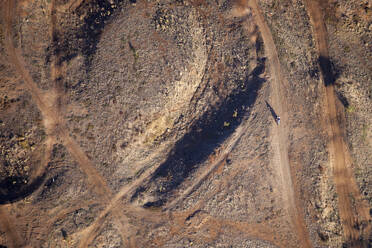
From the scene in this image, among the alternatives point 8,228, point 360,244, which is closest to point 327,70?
point 360,244

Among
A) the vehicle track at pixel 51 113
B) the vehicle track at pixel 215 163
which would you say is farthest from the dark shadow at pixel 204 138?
the vehicle track at pixel 51 113

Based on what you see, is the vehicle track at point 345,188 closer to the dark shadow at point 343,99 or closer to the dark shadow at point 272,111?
the dark shadow at point 343,99

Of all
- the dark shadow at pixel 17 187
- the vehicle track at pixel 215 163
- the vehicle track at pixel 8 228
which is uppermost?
the dark shadow at pixel 17 187

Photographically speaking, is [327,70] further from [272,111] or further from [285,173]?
[285,173]

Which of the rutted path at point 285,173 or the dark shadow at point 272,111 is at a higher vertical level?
the dark shadow at point 272,111

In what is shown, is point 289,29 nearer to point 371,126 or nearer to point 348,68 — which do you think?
point 348,68

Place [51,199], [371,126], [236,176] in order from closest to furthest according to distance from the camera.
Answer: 1. [51,199]
2. [236,176]
3. [371,126]

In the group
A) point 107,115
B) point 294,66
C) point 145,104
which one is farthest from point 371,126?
point 107,115
